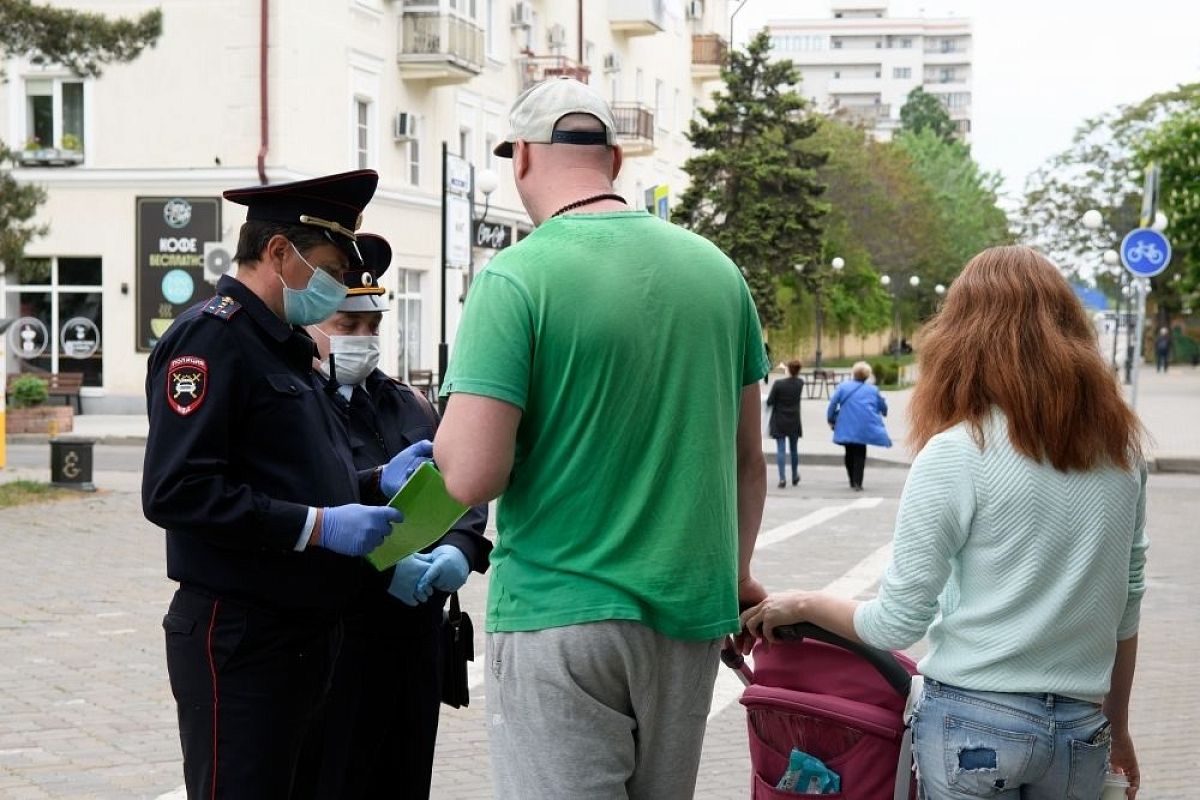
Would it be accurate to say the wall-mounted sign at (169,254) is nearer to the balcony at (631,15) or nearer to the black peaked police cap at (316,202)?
the balcony at (631,15)

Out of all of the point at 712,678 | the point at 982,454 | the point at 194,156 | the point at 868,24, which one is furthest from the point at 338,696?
the point at 868,24

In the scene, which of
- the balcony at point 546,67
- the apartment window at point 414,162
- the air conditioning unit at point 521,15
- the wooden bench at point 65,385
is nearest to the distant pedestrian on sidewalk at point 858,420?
the wooden bench at point 65,385

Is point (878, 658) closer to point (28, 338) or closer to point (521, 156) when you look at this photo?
point (521, 156)

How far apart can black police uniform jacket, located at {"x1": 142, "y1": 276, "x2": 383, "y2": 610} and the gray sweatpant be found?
0.70 metres

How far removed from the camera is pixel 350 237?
388 cm

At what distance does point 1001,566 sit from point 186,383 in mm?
1707

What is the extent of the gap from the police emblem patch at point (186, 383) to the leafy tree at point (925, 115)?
5256 inches

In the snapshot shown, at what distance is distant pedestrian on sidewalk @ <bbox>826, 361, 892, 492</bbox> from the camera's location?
20.1 meters

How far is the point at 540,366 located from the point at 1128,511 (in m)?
1.20

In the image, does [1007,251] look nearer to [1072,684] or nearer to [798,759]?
[1072,684]

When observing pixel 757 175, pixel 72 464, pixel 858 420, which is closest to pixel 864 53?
pixel 757 175

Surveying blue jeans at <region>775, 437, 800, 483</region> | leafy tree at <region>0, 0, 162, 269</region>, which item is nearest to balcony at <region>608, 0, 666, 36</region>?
blue jeans at <region>775, 437, 800, 483</region>

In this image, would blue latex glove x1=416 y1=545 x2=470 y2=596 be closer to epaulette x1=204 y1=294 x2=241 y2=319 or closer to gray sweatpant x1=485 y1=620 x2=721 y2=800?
epaulette x1=204 y1=294 x2=241 y2=319

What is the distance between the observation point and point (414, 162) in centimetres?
3650
